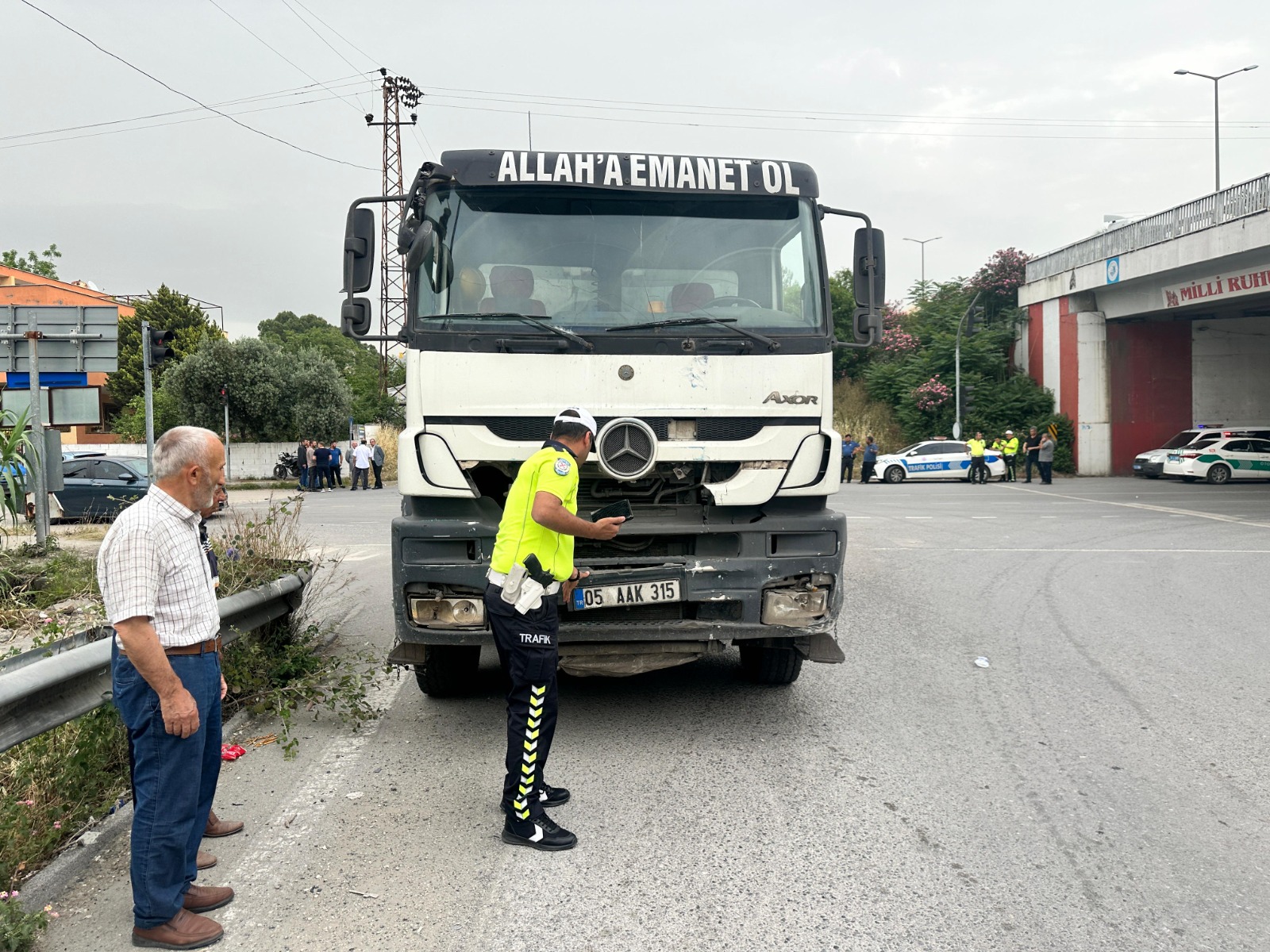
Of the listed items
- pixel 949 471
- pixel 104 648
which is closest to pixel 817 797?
pixel 104 648

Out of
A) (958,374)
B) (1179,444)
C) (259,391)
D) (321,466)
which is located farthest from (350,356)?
(1179,444)

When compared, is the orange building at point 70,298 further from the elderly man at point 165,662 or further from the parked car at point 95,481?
the elderly man at point 165,662

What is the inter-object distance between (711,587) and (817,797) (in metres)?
1.21

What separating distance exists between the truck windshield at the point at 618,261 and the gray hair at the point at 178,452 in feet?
7.18

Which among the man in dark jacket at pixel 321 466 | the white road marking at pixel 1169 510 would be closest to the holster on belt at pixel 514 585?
the white road marking at pixel 1169 510

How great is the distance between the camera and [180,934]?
131 inches

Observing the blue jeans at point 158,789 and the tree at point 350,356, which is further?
the tree at point 350,356

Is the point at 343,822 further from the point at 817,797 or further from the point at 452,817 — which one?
the point at 817,797

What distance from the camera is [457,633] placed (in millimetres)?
5387

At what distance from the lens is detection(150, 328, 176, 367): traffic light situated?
14.2 meters

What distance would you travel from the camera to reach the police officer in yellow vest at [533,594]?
13.8 feet

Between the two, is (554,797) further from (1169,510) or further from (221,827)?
(1169,510)

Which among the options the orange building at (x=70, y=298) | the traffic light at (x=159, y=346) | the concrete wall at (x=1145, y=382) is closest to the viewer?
the traffic light at (x=159, y=346)

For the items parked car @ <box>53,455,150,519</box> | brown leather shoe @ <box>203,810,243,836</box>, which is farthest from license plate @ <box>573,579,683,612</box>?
parked car @ <box>53,455,150,519</box>
